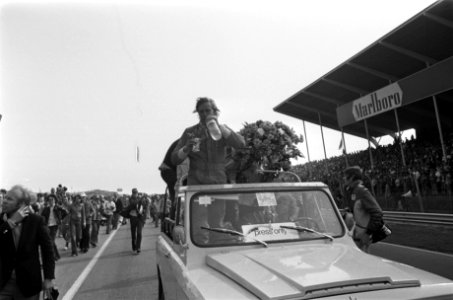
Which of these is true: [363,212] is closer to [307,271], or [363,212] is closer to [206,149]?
[206,149]

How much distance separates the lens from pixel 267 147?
569 cm

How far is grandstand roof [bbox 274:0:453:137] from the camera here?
14.5m

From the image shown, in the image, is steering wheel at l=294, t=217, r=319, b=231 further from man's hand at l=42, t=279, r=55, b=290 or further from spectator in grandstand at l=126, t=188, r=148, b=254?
spectator in grandstand at l=126, t=188, r=148, b=254

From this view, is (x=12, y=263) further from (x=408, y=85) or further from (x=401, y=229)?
(x=408, y=85)

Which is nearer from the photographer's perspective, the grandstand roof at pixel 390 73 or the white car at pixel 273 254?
the white car at pixel 273 254

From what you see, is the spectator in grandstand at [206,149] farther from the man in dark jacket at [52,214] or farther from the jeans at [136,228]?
the man in dark jacket at [52,214]

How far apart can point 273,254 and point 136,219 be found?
883 cm

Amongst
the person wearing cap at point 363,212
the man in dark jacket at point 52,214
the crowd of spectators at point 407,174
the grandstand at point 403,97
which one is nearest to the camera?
the person wearing cap at point 363,212

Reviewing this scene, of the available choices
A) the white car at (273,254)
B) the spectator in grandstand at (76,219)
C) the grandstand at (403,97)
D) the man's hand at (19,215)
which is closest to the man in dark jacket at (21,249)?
the man's hand at (19,215)

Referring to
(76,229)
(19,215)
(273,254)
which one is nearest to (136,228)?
(76,229)

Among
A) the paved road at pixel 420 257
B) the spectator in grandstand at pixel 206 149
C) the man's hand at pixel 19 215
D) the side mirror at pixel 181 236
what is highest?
the spectator in grandstand at pixel 206 149

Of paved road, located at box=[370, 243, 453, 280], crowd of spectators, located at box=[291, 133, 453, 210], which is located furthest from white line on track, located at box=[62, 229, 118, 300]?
crowd of spectators, located at box=[291, 133, 453, 210]

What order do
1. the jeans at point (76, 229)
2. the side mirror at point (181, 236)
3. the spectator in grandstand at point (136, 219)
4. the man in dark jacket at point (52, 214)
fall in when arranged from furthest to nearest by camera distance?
1. the jeans at point (76, 229)
2. the man in dark jacket at point (52, 214)
3. the spectator in grandstand at point (136, 219)
4. the side mirror at point (181, 236)

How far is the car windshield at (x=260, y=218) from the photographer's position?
3.33m
